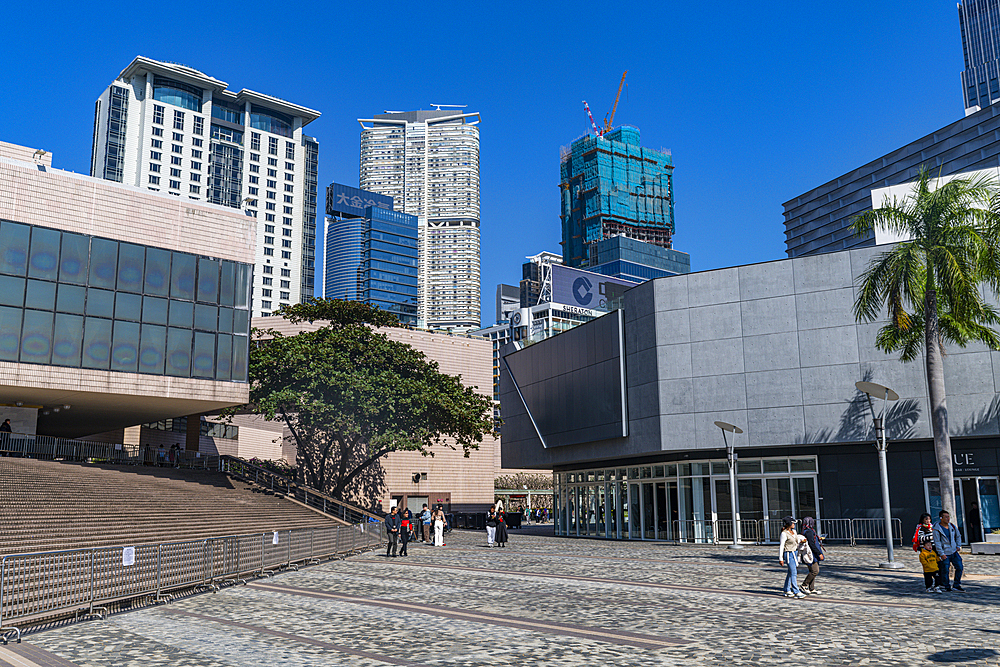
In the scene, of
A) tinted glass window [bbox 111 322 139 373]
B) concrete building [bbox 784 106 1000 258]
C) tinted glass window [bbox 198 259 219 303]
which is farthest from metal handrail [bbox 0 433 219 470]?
concrete building [bbox 784 106 1000 258]

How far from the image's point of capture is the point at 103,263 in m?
35.6

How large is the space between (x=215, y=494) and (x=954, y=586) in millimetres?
28427

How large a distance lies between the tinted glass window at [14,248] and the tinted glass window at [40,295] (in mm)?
687

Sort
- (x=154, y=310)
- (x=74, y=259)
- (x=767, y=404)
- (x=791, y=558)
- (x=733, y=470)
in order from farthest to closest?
(x=154, y=310) → (x=74, y=259) → (x=767, y=404) → (x=733, y=470) → (x=791, y=558)

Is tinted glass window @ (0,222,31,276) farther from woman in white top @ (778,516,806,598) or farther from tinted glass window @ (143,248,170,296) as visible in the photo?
woman in white top @ (778,516,806,598)

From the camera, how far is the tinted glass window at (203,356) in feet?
124

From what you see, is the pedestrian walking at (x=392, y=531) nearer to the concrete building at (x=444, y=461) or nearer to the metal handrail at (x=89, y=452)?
the metal handrail at (x=89, y=452)

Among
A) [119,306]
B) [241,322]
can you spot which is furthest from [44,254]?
[241,322]

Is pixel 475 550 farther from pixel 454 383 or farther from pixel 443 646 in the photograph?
pixel 443 646

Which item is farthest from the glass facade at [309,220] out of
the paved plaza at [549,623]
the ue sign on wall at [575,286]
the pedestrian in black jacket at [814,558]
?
the pedestrian in black jacket at [814,558]

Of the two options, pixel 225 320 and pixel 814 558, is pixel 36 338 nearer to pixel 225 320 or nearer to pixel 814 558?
pixel 225 320

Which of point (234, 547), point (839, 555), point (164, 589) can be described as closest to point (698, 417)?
point (839, 555)

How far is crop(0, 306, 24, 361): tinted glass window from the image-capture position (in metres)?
32.6

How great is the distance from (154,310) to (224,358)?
12.5ft
